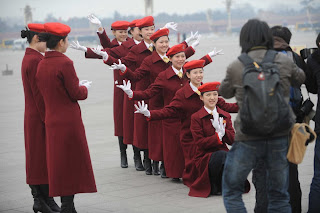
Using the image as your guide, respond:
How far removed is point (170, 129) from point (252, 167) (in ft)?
10.4

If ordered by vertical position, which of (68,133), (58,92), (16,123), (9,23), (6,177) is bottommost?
(9,23)

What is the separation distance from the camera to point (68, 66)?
17.9 feet

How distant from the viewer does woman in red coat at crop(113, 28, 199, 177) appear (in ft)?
25.5

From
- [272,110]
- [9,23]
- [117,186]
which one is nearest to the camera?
[272,110]

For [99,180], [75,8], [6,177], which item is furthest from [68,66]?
[75,8]

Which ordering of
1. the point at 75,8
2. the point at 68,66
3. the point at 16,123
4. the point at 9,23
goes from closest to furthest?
the point at 68,66 → the point at 16,123 → the point at 9,23 → the point at 75,8

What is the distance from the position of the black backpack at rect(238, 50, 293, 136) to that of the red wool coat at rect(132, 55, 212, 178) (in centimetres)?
322

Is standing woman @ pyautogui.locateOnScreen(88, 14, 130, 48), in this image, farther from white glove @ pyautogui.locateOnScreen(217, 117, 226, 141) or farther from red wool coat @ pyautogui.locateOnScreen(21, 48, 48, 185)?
red wool coat @ pyautogui.locateOnScreen(21, 48, 48, 185)

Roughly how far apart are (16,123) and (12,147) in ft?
10.2

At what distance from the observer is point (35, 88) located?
589 centimetres

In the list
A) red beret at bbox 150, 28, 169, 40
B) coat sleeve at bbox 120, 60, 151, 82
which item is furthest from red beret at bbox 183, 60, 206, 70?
coat sleeve at bbox 120, 60, 151, 82

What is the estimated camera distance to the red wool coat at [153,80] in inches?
307

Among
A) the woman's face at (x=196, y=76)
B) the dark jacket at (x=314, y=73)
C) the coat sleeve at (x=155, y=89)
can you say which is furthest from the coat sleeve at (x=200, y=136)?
the dark jacket at (x=314, y=73)

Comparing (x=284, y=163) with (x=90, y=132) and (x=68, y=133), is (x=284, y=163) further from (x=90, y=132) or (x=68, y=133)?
(x=90, y=132)
